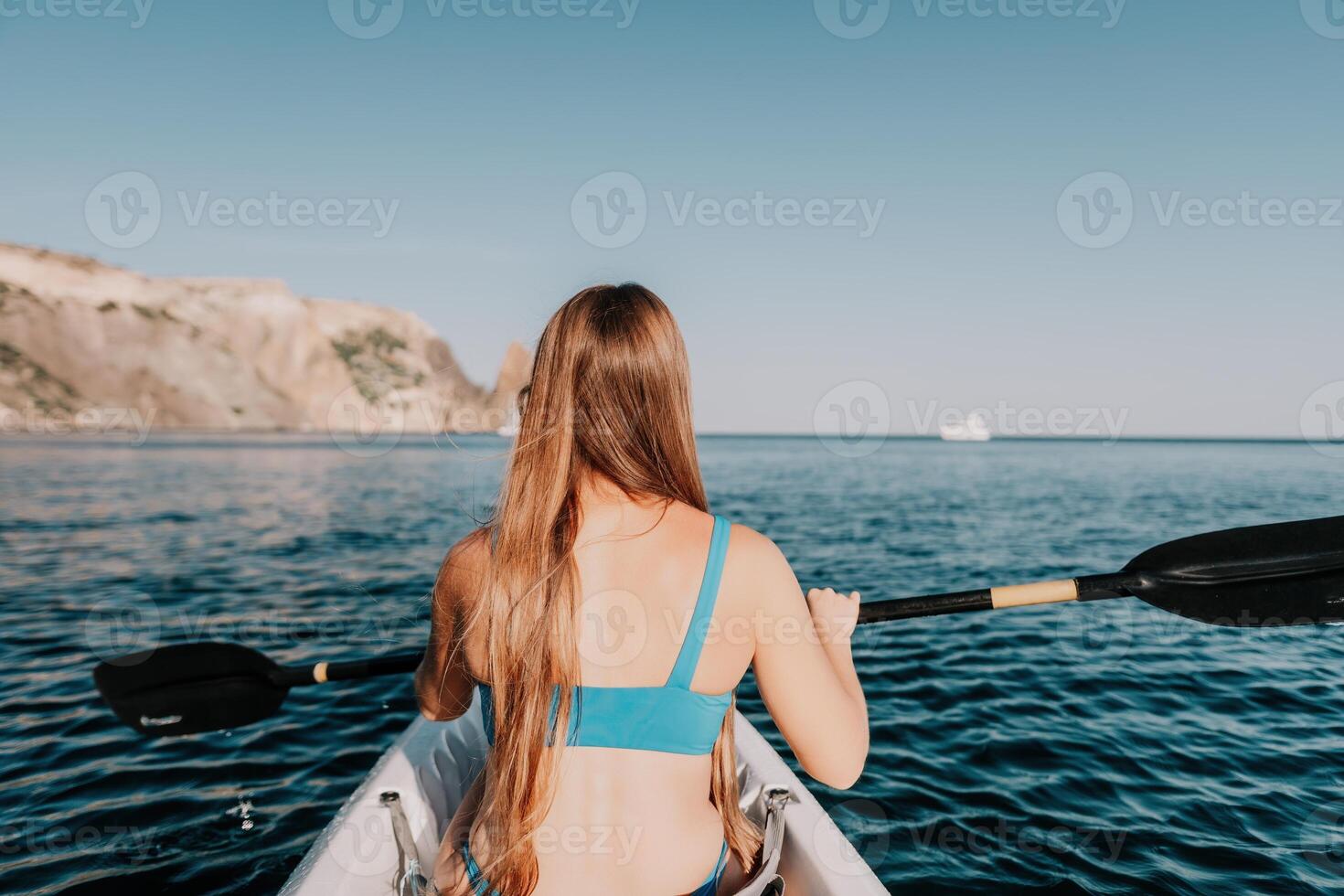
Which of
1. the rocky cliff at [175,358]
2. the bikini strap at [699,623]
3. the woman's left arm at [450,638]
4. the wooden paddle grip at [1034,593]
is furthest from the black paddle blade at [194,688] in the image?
the rocky cliff at [175,358]

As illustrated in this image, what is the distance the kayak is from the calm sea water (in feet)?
4.08

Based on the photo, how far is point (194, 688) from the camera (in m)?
3.93

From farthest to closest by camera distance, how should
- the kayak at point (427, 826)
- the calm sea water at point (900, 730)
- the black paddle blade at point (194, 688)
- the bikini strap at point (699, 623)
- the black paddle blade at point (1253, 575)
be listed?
the calm sea water at point (900, 730)
the black paddle blade at point (194, 688)
the black paddle blade at point (1253, 575)
the kayak at point (427, 826)
the bikini strap at point (699, 623)

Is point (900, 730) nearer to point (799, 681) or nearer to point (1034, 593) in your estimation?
point (1034, 593)

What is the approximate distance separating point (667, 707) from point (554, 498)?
0.62 metres

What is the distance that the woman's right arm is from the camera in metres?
1.76

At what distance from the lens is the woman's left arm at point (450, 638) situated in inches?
79.4

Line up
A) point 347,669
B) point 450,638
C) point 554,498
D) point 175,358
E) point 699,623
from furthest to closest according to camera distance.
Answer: point 175,358 < point 347,669 < point 450,638 < point 554,498 < point 699,623

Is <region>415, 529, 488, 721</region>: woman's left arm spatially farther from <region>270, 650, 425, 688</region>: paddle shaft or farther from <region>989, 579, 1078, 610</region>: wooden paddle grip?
<region>989, 579, 1078, 610</region>: wooden paddle grip

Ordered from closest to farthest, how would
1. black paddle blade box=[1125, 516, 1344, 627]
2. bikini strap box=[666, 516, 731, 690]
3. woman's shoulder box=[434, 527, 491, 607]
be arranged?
1. bikini strap box=[666, 516, 731, 690]
2. woman's shoulder box=[434, 527, 491, 607]
3. black paddle blade box=[1125, 516, 1344, 627]

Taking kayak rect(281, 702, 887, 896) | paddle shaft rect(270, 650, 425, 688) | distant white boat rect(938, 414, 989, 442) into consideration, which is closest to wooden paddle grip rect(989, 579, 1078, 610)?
kayak rect(281, 702, 887, 896)

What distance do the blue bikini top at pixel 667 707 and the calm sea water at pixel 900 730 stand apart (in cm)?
86

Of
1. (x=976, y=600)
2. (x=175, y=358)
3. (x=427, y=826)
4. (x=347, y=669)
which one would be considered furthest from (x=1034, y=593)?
(x=175, y=358)

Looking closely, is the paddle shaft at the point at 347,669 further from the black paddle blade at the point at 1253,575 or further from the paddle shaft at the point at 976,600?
the black paddle blade at the point at 1253,575
